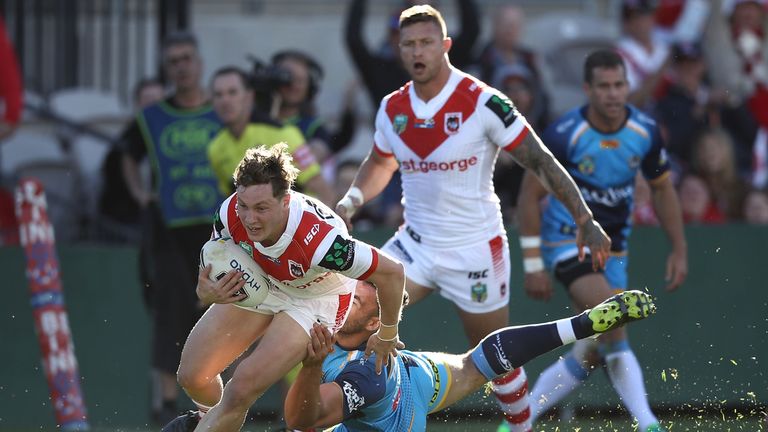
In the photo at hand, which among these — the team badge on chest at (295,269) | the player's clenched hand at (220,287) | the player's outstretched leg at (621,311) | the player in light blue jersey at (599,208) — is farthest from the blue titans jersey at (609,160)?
the player's clenched hand at (220,287)

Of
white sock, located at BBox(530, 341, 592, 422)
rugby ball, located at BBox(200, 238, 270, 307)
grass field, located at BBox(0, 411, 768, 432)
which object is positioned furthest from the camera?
white sock, located at BBox(530, 341, 592, 422)

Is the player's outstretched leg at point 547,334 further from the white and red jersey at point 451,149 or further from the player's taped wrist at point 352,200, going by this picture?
the player's taped wrist at point 352,200

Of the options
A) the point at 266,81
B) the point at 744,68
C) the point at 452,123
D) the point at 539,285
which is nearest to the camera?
the point at 452,123

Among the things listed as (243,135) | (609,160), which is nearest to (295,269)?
(609,160)

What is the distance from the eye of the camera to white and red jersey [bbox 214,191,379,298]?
7.36 m

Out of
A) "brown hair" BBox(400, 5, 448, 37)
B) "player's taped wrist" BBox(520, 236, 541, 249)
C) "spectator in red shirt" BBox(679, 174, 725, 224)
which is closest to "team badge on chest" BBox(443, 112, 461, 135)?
"brown hair" BBox(400, 5, 448, 37)

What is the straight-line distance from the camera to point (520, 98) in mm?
12352

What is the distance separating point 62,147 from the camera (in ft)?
44.8

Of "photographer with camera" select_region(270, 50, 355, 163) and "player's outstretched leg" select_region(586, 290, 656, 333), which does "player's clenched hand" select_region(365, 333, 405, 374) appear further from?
"photographer with camera" select_region(270, 50, 355, 163)

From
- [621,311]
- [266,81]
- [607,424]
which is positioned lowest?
[607,424]

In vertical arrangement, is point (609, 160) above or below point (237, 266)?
above

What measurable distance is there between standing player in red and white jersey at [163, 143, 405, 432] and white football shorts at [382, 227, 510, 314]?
1004mm

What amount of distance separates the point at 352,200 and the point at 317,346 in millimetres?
1503

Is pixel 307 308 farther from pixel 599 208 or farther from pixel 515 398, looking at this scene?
pixel 599 208
